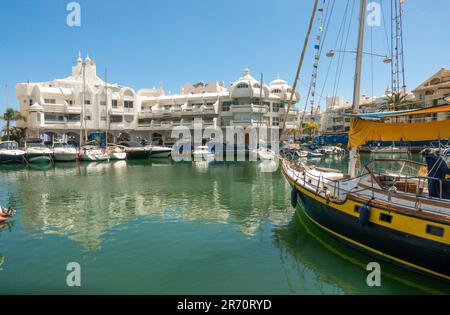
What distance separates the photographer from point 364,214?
9.98m

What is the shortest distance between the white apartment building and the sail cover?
151 ft

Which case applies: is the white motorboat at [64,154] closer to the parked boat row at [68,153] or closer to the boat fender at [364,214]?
the parked boat row at [68,153]

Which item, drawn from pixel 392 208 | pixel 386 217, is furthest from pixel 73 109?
pixel 392 208

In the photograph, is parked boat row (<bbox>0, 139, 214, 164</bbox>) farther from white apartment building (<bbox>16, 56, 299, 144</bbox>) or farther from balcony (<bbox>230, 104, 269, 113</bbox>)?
balcony (<bbox>230, 104, 269, 113</bbox>)

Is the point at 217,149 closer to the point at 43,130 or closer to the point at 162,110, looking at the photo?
the point at 162,110

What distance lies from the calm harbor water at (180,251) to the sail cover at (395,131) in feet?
15.4

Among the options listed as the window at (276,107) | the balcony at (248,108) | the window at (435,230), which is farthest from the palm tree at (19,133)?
→ the window at (435,230)

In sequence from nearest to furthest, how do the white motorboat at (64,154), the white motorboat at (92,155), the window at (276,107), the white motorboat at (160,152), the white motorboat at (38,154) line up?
the white motorboat at (38,154), the white motorboat at (64,154), the white motorboat at (92,155), the white motorboat at (160,152), the window at (276,107)

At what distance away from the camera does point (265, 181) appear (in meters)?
30.0

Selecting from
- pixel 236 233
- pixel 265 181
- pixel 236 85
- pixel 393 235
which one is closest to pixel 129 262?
pixel 236 233

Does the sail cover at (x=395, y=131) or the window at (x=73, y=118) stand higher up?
the window at (x=73, y=118)

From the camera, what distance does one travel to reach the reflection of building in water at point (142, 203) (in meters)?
15.6

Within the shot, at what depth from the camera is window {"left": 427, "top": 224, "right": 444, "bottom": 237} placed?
27.2 ft
